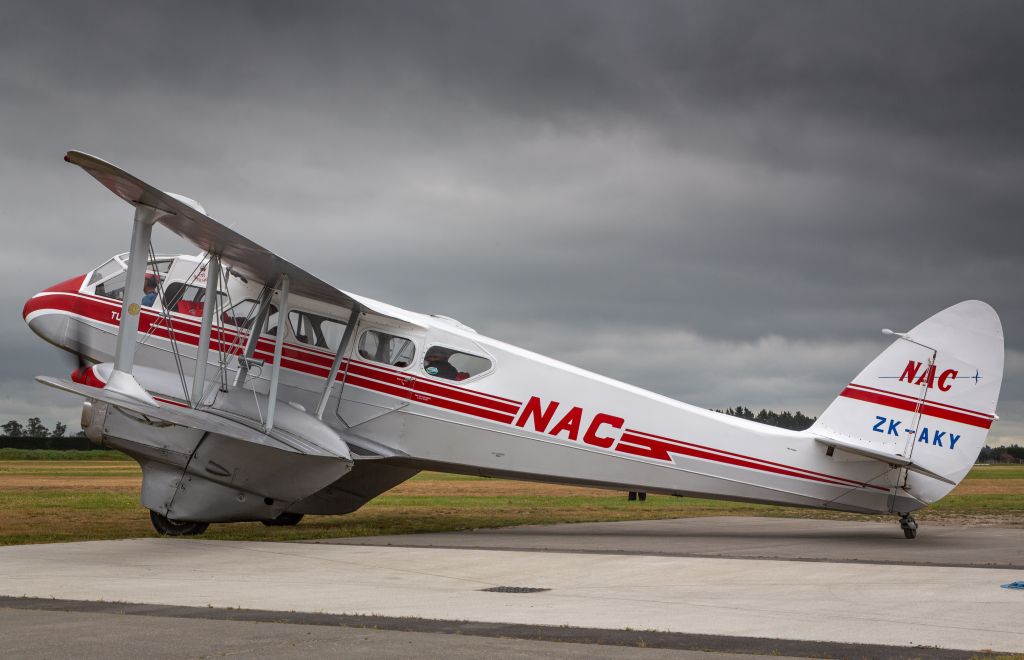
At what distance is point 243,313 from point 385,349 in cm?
249

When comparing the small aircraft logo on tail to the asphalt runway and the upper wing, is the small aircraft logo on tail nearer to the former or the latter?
the asphalt runway

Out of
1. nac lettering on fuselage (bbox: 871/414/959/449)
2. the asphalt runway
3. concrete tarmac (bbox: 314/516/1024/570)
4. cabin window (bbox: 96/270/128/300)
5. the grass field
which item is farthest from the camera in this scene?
the grass field

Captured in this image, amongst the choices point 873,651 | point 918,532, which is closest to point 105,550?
point 873,651

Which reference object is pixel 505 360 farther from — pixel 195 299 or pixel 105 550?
pixel 105 550

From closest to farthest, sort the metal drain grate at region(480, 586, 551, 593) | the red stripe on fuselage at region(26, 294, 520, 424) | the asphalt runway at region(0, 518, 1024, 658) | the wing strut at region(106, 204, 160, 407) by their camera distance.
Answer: the asphalt runway at region(0, 518, 1024, 658)
the metal drain grate at region(480, 586, 551, 593)
the wing strut at region(106, 204, 160, 407)
the red stripe on fuselage at region(26, 294, 520, 424)

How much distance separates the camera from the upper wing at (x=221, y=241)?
42.3ft

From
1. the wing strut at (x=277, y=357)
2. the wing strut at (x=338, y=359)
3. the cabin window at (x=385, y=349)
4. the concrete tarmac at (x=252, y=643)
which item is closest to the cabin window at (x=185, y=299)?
the wing strut at (x=277, y=357)

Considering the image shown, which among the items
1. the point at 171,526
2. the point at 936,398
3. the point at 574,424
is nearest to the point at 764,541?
the point at 936,398

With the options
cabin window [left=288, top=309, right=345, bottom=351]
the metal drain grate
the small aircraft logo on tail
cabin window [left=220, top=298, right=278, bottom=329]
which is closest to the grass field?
cabin window [left=288, top=309, right=345, bottom=351]

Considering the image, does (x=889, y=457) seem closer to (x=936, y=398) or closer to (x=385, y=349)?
(x=936, y=398)

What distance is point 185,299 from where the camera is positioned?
17266 millimetres

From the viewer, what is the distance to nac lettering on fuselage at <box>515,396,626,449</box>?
55.4 ft

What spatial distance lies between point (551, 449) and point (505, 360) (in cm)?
168

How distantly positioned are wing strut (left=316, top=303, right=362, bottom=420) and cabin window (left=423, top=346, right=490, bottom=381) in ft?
4.31
